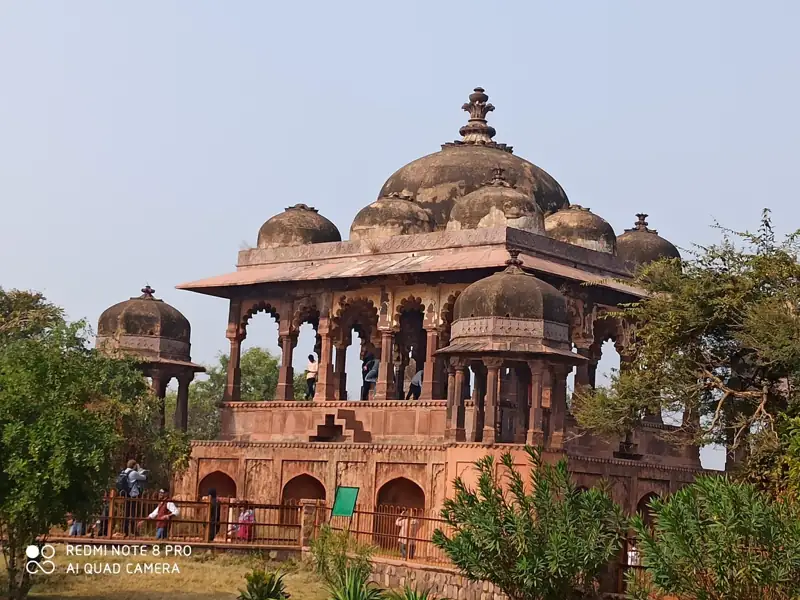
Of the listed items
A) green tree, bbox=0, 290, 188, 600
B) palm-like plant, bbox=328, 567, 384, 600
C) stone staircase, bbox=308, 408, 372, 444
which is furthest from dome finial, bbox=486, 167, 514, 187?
palm-like plant, bbox=328, 567, 384, 600

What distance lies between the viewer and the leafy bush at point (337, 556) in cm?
2200

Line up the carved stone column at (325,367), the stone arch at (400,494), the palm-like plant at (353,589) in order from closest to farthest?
the palm-like plant at (353,589) → the stone arch at (400,494) → the carved stone column at (325,367)

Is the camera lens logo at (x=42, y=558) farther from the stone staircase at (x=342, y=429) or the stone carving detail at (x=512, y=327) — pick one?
the stone carving detail at (x=512, y=327)

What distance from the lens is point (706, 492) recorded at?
677 inches

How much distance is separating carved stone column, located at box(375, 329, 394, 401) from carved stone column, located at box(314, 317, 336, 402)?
0.99 meters

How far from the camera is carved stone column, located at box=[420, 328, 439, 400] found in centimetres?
2808

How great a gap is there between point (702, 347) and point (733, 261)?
51.0 inches

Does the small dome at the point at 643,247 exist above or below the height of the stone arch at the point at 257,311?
above

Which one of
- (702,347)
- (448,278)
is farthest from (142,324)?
(702,347)

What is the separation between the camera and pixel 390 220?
3028 cm

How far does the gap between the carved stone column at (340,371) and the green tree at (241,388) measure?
547 inches

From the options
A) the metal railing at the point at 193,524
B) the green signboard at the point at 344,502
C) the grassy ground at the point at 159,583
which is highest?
the green signboard at the point at 344,502

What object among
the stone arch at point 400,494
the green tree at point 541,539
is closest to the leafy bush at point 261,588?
the green tree at point 541,539

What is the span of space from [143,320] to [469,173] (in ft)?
22.1
